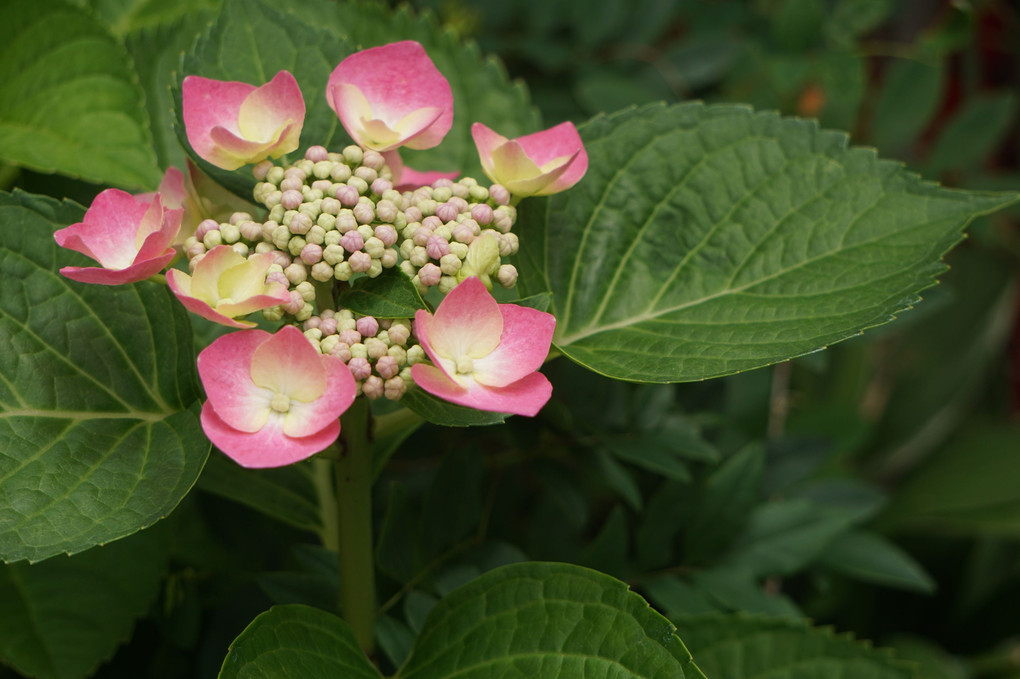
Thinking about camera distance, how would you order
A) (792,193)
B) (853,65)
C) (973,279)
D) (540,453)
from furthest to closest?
(973,279) → (853,65) → (540,453) → (792,193)

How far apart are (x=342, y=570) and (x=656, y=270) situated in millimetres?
293

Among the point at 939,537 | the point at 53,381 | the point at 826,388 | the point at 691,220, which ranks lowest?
the point at 939,537

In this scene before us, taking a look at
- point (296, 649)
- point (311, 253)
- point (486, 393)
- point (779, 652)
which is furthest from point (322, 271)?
point (779, 652)

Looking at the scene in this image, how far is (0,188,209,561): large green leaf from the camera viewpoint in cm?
46

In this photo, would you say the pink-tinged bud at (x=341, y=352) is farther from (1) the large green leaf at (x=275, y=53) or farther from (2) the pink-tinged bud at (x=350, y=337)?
(1) the large green leaf at (x=275, y=53)

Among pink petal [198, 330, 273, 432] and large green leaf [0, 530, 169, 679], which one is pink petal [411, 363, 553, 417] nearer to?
pink petal [198, 330, 273, 432]

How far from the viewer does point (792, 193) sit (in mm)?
614

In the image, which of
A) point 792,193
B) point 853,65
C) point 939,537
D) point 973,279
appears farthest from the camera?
point 973,279

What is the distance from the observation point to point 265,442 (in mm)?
427

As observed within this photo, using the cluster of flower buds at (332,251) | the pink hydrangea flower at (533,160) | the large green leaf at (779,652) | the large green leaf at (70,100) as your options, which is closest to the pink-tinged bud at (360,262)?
the cluster of flower buds at (332,251)

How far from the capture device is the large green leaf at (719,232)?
56 centimetres

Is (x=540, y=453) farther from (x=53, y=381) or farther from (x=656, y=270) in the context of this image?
(x=53, y=381)

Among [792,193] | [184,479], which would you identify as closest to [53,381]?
[184,479]

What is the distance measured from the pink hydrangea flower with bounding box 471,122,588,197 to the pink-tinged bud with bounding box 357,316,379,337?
0.43ft
